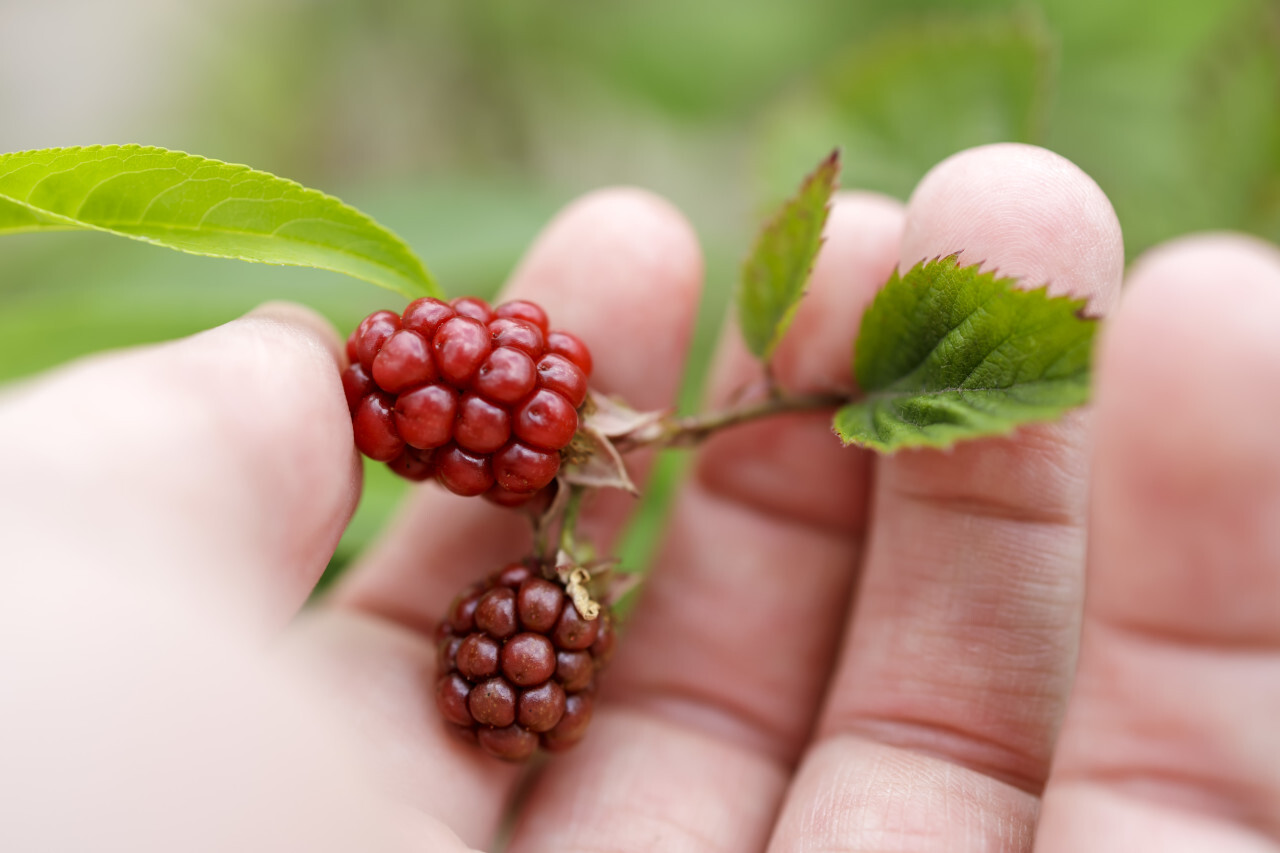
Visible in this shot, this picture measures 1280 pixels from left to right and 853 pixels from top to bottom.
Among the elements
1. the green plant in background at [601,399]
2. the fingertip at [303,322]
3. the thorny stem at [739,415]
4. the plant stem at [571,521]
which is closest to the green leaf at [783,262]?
the green plant in background at [601,399]

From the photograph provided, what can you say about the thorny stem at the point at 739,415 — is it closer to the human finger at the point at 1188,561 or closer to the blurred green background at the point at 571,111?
the blurred green background at the point at 571,111

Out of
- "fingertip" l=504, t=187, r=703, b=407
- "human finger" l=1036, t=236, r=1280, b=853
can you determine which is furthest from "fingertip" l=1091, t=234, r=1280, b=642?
"fingertip" l=504, t=187, r=703, b=407

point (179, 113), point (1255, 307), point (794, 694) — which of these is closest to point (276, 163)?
point (179, 113)

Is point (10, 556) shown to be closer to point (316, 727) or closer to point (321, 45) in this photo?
point (316, 727)

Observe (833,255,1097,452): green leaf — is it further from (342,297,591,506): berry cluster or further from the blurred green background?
the blurred green background

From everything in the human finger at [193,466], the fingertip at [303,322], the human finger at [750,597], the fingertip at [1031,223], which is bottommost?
the human finger at [750,597]

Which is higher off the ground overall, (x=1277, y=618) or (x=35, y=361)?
(x=1277, y=618)
